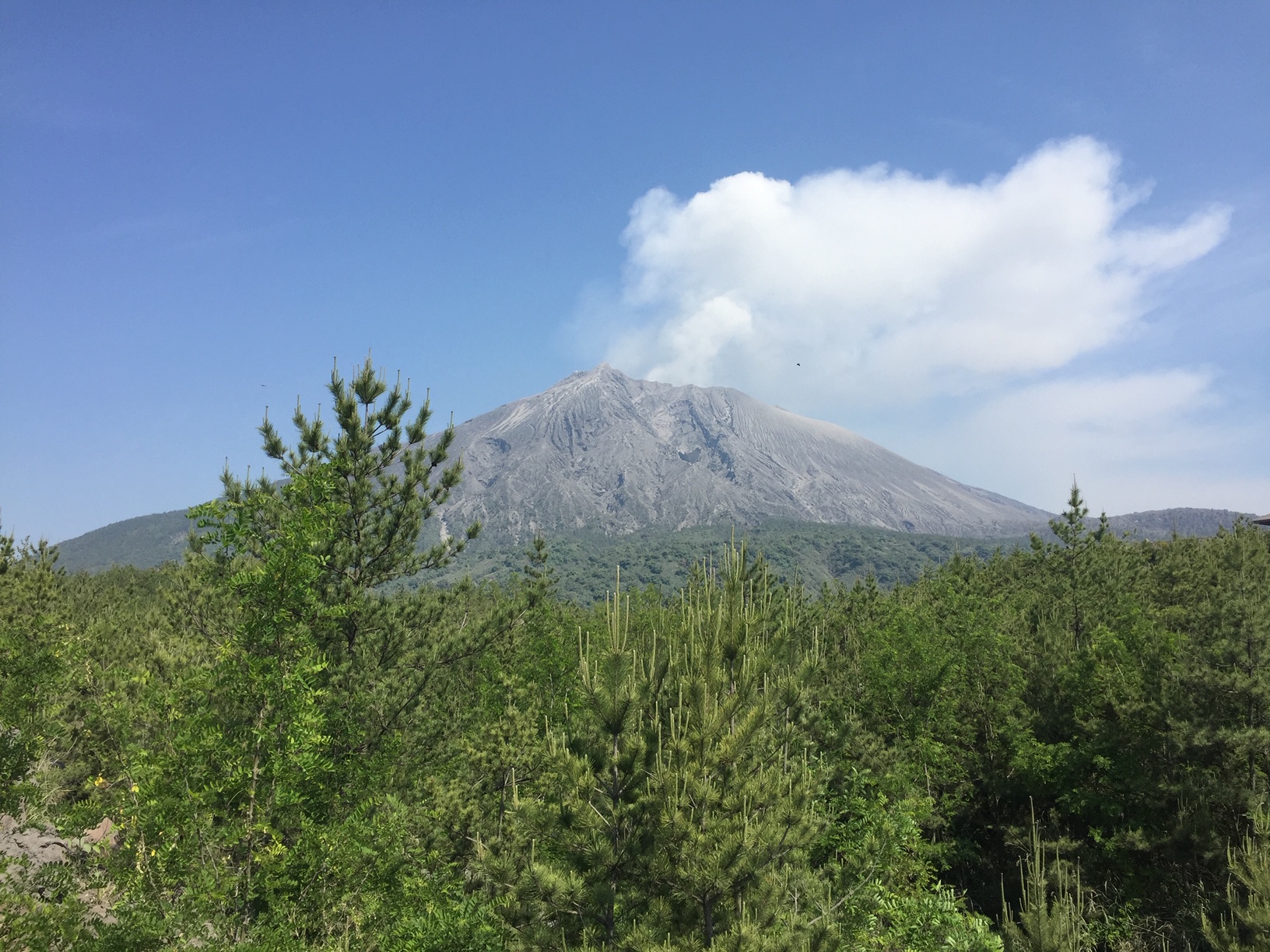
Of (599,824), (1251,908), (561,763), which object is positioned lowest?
(1251,908)

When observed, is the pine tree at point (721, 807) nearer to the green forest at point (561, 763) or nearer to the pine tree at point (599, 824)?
the green forest at point (561, 763)

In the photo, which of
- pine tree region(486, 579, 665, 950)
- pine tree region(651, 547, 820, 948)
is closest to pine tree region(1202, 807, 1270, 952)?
pine tree region(651, 547, 820, 948)

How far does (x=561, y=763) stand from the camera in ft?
28.3

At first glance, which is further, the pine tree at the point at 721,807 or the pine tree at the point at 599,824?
the pine tree at the point at 599,824

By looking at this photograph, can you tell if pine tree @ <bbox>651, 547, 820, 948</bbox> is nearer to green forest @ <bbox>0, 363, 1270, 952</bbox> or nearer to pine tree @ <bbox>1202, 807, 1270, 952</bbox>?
green forest @ <bbox>0, 363, 1270, 952</bbox>

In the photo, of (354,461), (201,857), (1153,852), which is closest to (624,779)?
(201,857)

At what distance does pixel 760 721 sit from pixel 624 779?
6.42 feet

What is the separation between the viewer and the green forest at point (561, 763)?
7.66 metres

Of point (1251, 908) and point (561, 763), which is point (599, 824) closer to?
point (561, 763)

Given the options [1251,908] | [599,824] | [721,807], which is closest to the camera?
[599,824]

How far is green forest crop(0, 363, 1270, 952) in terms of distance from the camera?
7.66m

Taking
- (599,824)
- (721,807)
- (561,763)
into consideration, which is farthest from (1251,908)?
(561,763)

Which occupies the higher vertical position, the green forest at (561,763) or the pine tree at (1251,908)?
the green forest at (561,763)

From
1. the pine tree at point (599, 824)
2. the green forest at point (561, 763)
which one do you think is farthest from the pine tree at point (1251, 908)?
the pine tree at point (599, 824)
